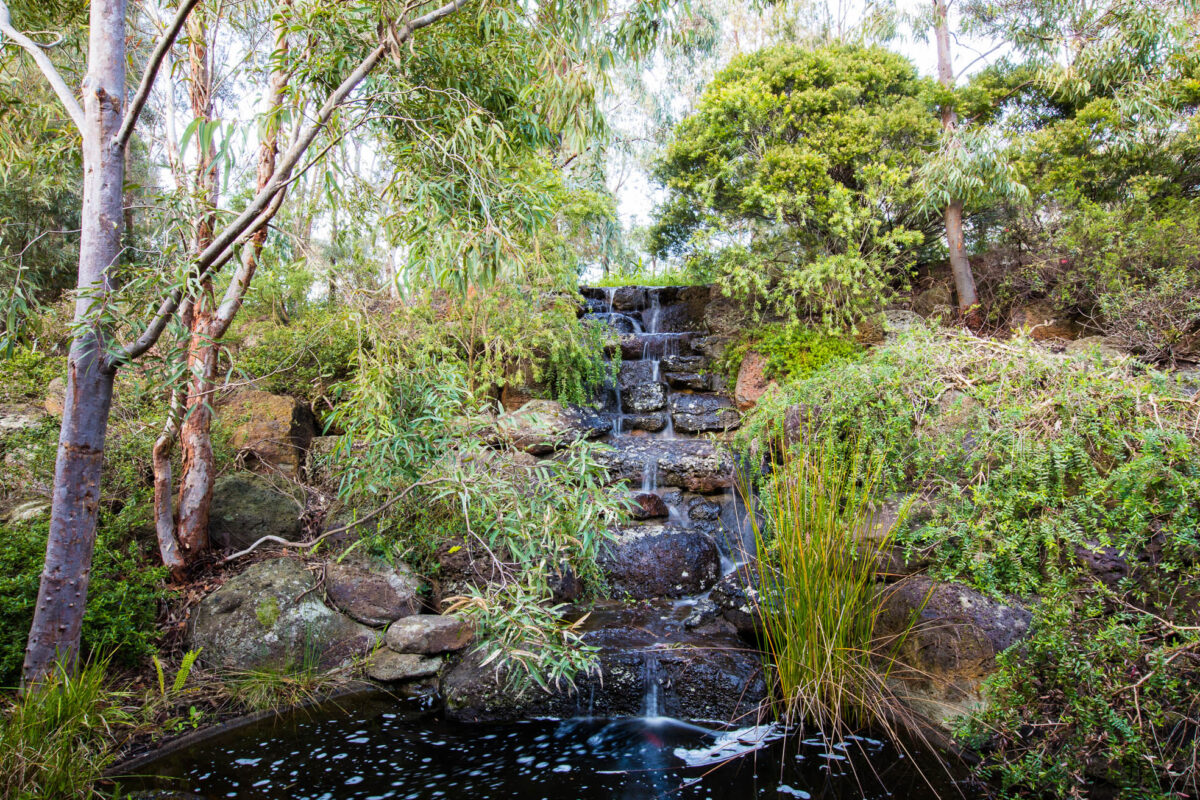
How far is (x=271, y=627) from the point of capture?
150 inches

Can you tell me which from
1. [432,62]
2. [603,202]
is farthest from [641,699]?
[603,202]

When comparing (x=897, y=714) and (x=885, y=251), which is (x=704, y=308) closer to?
(x=885, y=251)

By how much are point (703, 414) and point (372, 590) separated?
417cm

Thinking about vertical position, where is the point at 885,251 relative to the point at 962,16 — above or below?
below

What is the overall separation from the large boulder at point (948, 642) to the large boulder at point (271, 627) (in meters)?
3.10

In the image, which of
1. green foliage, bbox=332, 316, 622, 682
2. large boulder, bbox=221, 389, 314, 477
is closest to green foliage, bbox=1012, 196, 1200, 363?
green foliage, bbox=332, 316, 622, 682

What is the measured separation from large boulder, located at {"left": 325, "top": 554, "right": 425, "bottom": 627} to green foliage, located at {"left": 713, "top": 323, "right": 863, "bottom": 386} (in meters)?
4.34

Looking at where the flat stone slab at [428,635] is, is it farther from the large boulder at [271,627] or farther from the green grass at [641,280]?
the green grass at [641,280]

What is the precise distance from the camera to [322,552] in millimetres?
4609

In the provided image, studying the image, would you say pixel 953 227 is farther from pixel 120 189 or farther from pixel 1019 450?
pixel 120 189

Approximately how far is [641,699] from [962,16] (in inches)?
358

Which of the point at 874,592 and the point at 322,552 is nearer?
the point at 874,592

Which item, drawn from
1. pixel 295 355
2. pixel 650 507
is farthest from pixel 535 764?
pixel 295 355

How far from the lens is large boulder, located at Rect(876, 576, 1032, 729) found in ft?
10.0
